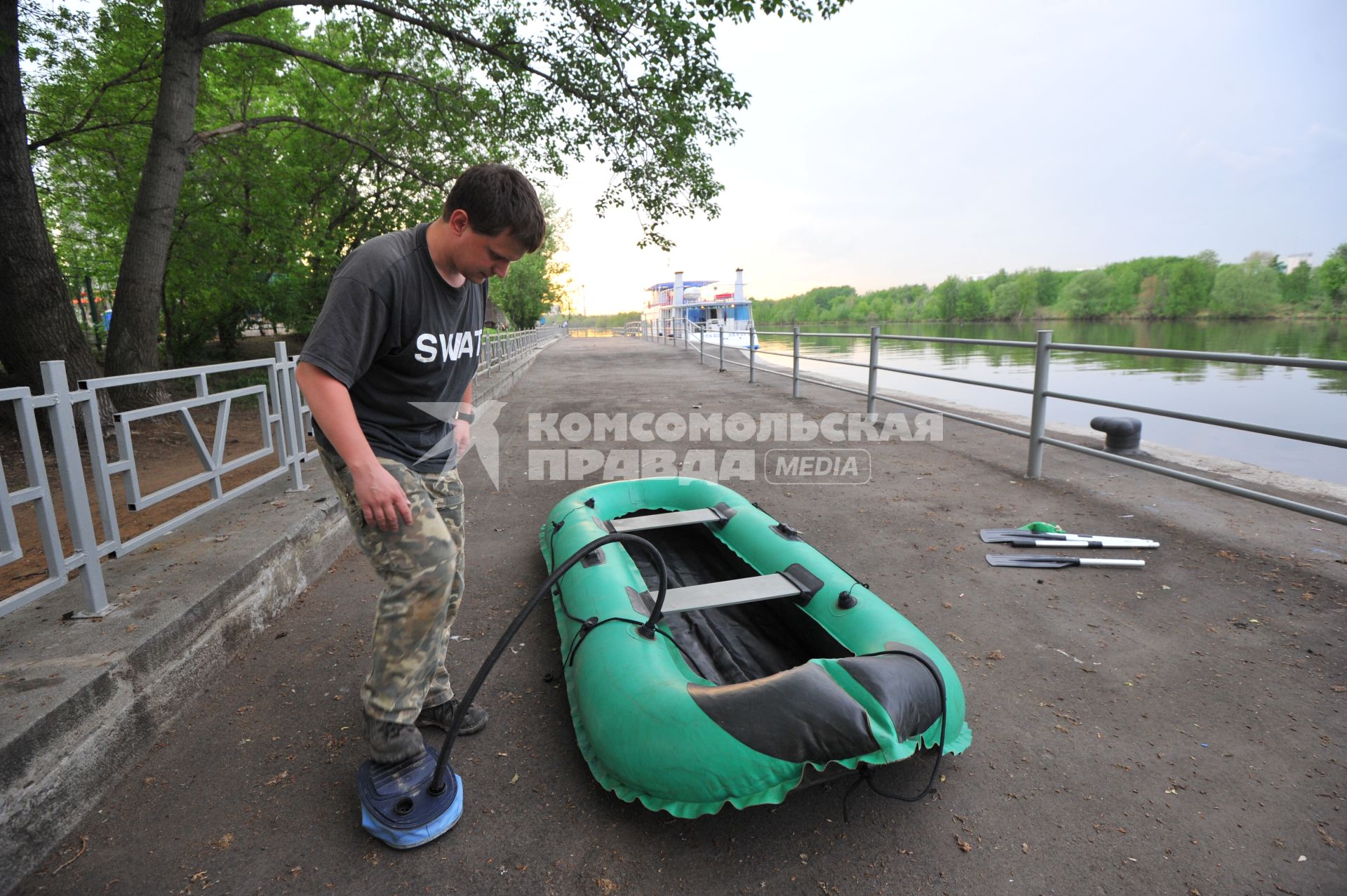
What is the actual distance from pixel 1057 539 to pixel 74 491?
4717 millimetres

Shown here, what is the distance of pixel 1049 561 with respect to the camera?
3.63 metres

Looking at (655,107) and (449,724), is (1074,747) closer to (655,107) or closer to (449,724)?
(449,724)

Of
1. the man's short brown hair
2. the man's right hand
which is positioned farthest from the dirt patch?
the man's short brown hair

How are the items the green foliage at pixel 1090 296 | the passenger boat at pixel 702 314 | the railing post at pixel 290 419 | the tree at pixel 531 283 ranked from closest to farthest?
the railing post at pixel 290 419 → the passenger boat at pixel 702 314 → the tree at pixel 531 283 → the green foliage at pixel 1090 296

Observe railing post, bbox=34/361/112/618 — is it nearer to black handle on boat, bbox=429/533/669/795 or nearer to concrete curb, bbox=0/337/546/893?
concrete curb, bbox=0/337/546/893

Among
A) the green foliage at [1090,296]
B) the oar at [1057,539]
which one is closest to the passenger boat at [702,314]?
the oar at [1057,539]

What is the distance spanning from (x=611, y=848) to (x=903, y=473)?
459 cm

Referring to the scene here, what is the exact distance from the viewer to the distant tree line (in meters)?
39.1

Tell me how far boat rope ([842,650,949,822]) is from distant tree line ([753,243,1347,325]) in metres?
25.0

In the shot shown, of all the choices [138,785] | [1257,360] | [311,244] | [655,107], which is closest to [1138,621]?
[1257,360]

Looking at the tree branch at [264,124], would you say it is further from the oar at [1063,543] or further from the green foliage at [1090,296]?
the green foliage at [1090,296]

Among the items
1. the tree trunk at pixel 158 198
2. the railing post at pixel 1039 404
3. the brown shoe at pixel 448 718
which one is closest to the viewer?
the brown shoe at pixel 448 718

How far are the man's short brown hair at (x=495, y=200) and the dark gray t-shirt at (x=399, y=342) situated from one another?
140 millimetres

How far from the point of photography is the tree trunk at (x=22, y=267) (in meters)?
6.41
